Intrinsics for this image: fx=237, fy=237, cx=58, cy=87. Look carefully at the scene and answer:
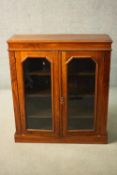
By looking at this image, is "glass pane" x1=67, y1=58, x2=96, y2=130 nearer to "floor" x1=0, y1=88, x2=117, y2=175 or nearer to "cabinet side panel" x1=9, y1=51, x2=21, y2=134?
"floor" x1=0, y1=88, x2=117, y2=175

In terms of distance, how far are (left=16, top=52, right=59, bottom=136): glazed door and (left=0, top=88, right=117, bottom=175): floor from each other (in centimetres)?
19

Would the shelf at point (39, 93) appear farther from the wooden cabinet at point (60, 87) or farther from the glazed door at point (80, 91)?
the glazed door at point (80, 91)

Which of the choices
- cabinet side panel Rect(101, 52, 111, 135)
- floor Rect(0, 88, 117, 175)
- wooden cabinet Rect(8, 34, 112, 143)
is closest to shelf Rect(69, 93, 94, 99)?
wooden cabinet Rect(8, 34, 112, 143)

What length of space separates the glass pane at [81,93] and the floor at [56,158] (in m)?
0.24

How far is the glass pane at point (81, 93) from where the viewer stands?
214 cm

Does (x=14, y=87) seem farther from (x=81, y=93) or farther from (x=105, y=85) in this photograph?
(x=105, y=85)

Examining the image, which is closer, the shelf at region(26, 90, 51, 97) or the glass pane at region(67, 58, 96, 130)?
the glass pane at region(67, 58, 96, 130)

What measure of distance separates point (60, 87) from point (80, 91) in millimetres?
201

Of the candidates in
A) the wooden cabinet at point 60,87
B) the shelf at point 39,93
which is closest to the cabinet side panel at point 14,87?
the wooden cabinet at point 60,87

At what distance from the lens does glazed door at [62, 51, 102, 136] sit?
210 centimetres

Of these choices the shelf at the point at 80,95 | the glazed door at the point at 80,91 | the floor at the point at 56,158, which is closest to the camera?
the floor at the point at 56,158

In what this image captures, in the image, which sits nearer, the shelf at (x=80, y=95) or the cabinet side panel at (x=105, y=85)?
the cabinet side panel at (x=105, y=85)

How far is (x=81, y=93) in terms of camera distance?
2248 mm

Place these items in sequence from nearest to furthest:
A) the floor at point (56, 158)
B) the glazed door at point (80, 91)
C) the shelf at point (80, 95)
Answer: the floor at point (56, 158) → the glazed door at point (80, 91) → the shelf at point (80, 95)
